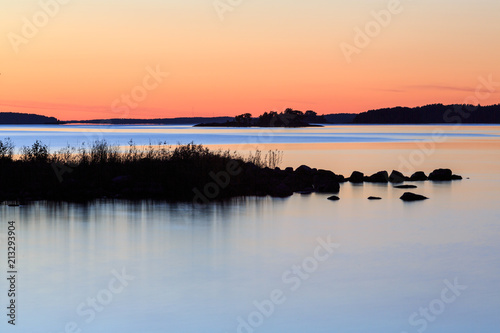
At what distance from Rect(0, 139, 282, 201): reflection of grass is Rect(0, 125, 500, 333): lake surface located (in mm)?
1943

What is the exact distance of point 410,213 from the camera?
22328mm

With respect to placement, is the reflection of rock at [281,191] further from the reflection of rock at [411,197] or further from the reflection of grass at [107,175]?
the reflection of rock at [411,197]

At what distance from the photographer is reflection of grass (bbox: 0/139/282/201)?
80.1 feet

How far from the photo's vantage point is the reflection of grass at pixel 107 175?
24.4 meters

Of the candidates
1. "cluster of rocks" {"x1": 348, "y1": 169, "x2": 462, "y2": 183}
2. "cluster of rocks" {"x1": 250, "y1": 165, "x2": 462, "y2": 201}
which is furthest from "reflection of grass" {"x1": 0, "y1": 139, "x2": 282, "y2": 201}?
"cluster of rocks" {"x1": 348, "y1": 169, "x2": 462, "y2": 183}

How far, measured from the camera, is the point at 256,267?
1422 centimetres

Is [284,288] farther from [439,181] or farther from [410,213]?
[439,181]

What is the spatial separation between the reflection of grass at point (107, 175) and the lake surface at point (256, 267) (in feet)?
6.38

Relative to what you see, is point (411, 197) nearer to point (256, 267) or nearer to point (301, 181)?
point (301, 181)

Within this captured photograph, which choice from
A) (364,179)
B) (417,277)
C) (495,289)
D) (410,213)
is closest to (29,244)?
(417,277)

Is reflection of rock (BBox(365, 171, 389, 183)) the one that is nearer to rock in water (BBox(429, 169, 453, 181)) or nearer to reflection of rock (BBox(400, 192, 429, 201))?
rock in water (BBox(429, 169, 453, 181))

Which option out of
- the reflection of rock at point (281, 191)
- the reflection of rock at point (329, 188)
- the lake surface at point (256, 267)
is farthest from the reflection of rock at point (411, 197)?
the reflection of rock at point (281, 191)

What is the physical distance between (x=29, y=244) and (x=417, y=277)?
9076mm

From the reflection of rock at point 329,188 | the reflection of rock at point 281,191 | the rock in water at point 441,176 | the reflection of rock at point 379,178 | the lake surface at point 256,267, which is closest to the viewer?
the lake surface at point 256,267
